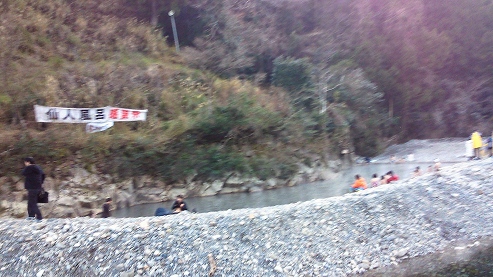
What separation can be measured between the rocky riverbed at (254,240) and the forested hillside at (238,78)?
6693mm

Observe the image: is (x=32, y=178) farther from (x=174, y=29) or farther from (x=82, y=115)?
(x=174, y=29)

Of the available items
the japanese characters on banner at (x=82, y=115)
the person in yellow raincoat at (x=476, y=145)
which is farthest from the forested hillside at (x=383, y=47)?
the japanese characters on banner at (x=82, y=115)

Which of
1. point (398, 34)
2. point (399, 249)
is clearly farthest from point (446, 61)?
point (399, 249)

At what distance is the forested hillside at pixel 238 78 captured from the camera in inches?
719

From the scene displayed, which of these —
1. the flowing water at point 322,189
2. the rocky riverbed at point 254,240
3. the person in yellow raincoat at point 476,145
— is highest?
the rocky riverbed at point 254,240

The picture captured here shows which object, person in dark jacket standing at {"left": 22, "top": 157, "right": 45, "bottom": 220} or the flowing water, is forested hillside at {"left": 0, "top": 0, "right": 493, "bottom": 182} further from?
person in dark jacket standing at {"left": 22, "top": 157, "right": 45, "bottom": 220}

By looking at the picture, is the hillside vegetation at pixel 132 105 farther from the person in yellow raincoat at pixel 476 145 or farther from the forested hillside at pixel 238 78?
the person in yellow raincoat at pixel 476 145

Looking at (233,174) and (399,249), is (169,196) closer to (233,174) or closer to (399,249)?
(233,174)

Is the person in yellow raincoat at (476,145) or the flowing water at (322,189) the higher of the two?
the person in yellow raincoat at (476,145)

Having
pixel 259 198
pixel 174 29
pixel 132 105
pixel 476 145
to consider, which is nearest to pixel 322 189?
pixel 259 198

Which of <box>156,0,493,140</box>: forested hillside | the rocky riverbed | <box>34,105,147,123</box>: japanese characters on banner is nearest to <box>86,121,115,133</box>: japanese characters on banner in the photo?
<box>34,105,147,123</box>: japanese characters on banner

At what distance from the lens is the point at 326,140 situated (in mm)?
25188

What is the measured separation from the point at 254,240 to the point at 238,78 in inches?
662

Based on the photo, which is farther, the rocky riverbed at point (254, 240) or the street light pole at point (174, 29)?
the street light pole at point (174, 29)
